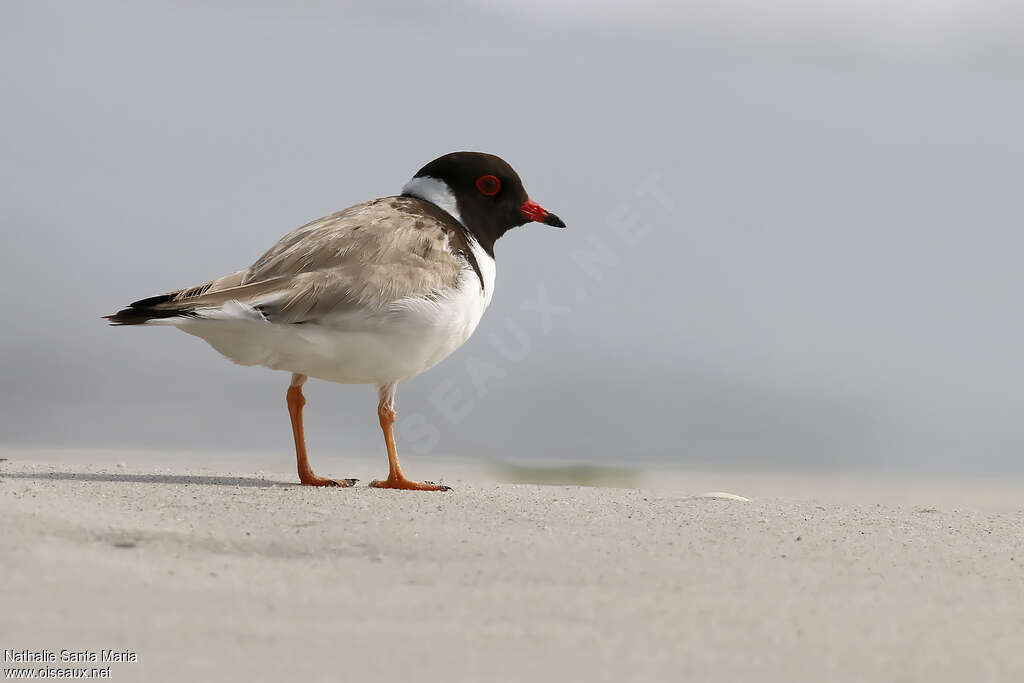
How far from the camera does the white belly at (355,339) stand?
7.10m

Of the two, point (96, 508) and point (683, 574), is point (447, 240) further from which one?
point (683, 574)

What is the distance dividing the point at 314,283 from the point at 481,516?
1.99 m

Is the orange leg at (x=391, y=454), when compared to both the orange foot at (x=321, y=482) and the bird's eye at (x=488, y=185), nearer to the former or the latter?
the orange foot at (x=321, y=482)

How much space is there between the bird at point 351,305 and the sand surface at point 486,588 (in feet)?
3.17

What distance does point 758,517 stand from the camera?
6973 millimetres

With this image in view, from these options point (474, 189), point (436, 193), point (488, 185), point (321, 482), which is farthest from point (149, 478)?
point (488, 185)

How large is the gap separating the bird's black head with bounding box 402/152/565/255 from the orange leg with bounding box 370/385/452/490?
63.5 inches

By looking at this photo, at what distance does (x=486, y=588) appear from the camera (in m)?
4.59

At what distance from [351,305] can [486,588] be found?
3.05 meters

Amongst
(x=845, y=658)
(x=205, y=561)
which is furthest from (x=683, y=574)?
(x=205, y=561)

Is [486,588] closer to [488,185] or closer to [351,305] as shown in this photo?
[351,305]

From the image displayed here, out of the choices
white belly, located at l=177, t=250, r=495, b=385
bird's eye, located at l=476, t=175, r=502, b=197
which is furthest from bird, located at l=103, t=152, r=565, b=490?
bird's eye, located at l=476, t=175, r=502, b=197

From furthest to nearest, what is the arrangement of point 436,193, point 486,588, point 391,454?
point 436,193, point 391,454, point 486,588

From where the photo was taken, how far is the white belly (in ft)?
23.3
